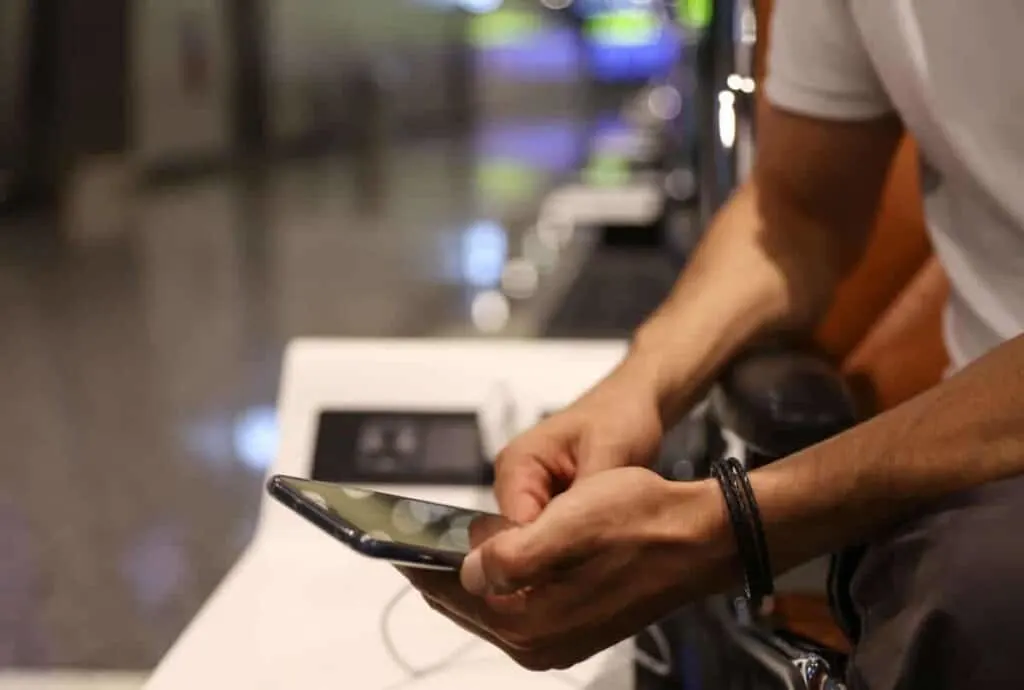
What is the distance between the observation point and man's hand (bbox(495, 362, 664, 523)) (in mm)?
758

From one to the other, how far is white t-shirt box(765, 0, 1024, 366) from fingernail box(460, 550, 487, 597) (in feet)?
1.37

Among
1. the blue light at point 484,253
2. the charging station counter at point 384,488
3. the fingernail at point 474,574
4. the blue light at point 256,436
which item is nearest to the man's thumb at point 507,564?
the fingernail at point 474,574

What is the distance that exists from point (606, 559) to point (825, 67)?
→ 0.50m

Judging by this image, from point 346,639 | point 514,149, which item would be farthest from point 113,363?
point 514,149

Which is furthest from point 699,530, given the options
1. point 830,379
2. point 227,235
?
point 227,235

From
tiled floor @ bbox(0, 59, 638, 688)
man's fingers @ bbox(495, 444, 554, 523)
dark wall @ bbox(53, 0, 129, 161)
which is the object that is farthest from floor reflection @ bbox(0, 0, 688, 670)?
man's fingers @ bbox(495, 444, 554, 523)

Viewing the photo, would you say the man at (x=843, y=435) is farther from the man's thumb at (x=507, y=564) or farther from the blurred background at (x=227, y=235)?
the blurred background at (x=227, y=235)

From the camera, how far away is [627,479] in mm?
609

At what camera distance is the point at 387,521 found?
2.11 ft

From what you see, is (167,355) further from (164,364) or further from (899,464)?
(899,464)

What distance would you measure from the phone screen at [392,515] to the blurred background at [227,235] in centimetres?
67

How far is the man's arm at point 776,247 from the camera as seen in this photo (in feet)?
2.87

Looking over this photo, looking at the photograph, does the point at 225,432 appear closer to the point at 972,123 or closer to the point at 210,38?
the point at 972,123

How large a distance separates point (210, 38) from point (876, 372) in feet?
14.3
